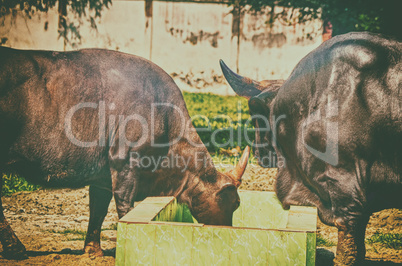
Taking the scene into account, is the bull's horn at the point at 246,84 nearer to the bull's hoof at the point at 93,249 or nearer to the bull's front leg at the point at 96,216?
the bull's front leg at the point at 96,216

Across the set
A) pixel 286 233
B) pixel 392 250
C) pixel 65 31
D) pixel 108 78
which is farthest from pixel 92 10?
pixel 286 233

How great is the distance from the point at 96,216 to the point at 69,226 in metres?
1.05

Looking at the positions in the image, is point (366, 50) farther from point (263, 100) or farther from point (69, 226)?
point (69, 226)

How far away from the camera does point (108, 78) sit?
517 centimetres

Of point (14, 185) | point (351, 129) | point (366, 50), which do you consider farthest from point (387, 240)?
point (14, 185)

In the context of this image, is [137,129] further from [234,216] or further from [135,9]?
[135,9]

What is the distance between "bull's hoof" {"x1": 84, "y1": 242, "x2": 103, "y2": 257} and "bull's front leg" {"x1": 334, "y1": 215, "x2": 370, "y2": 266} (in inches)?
101

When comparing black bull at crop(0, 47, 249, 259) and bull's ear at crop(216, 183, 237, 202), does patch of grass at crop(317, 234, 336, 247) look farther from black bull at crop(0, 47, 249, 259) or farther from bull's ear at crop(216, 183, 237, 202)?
bull's ear at crop(216, 183, 237, 202)

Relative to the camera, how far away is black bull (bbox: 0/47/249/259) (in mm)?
4832

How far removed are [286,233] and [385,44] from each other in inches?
59.4

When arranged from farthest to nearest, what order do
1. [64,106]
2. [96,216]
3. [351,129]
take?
1. [96,216]
2. [64,106]
3. [351,129]

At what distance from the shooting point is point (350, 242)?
3668 millimetres

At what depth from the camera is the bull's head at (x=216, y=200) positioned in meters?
5.15

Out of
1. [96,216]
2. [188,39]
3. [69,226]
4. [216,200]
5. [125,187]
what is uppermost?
[188,39]
